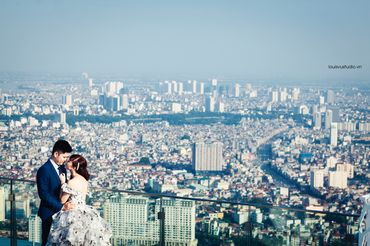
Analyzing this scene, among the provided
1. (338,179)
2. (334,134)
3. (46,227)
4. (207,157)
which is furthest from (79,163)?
(207,157)

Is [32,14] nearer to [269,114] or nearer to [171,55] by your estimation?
[171,55]

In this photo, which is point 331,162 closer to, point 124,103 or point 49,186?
point 124,103

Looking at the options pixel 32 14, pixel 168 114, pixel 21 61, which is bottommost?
pixel 168 114

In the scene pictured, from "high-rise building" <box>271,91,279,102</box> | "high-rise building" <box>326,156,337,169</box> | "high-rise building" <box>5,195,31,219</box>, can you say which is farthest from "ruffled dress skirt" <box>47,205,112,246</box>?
"high-rise building" <box>271,91,279,102</box>

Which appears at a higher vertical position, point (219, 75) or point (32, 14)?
point (32, 14)

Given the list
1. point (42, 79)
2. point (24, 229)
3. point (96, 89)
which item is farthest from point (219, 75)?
point (24, 229)

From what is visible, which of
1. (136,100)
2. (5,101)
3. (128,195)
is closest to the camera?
(128,195)
